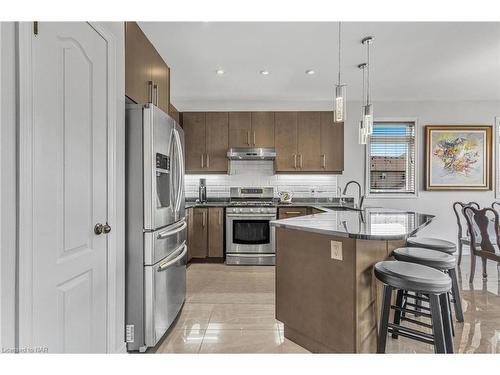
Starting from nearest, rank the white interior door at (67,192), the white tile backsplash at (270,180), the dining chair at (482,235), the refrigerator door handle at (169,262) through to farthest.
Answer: the white interior door at (67,192) < the refrigerator door handle at (169,262) < the dining chair at (482,235) < the white tile backsplash at (270,180)

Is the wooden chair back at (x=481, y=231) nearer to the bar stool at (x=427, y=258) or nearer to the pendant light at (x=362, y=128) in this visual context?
the pendant light at (x=362, y=128)

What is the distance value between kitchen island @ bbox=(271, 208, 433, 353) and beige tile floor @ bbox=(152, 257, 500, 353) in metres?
0.24

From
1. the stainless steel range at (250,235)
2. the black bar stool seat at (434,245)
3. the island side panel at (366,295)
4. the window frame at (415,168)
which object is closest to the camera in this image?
the island side panel at (366,295)

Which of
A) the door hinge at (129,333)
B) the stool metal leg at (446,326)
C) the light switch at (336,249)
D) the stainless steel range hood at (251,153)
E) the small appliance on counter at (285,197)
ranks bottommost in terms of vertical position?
the door hinge at (129,333)

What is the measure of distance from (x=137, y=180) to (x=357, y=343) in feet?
5.77

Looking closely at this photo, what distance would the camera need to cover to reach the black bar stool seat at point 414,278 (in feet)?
4.58

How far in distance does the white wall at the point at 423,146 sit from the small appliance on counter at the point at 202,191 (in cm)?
254

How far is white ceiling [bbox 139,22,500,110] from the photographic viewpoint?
2.55 meters

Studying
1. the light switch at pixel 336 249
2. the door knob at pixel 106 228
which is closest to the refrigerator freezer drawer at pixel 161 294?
the door knob at pixel 106 228

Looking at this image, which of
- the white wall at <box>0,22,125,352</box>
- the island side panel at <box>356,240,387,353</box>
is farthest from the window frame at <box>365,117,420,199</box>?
the white wall at <box>0,22,125,352</box>

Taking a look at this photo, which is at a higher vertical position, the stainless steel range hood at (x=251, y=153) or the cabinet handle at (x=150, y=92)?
the cabinet handle at (x=150, y=92)

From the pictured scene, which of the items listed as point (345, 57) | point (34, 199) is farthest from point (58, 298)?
point (345, 57)
